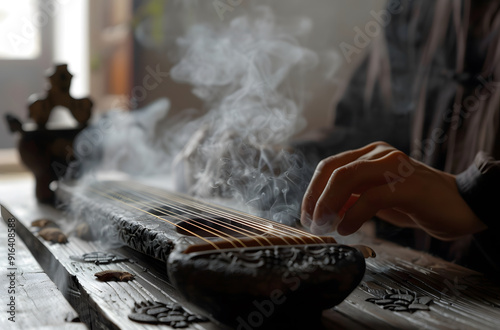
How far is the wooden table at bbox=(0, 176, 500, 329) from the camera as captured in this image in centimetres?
95

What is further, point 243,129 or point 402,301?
point 243,129

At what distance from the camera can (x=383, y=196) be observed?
1.24 meters

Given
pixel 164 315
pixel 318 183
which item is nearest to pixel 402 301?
pixel 318 183

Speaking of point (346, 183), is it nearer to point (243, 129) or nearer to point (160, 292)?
point (160, 292)

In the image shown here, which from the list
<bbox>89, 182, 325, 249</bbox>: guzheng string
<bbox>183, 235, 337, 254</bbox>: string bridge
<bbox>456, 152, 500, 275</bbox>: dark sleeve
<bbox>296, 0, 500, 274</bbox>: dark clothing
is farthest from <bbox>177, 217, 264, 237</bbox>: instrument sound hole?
<bbox>296, 0, 500, 274</bbox>: dark clothing

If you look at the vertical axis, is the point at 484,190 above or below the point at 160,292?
above

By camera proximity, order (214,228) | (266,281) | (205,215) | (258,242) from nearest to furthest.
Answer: (266,281)
(258,242)
(214,228)
(205,215)

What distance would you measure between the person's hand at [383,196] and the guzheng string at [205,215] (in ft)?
0.40

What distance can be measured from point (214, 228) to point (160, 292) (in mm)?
191

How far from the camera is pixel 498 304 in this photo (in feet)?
3.43

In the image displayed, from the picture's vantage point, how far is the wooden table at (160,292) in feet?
3.13

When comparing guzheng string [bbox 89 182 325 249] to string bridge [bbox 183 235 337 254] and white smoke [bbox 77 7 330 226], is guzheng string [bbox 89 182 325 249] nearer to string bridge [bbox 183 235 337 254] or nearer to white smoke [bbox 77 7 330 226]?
string bridge [bbox 183 235 337 254]

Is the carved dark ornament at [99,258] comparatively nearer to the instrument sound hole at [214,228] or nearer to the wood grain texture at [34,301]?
the wood grain texture at [34,301]

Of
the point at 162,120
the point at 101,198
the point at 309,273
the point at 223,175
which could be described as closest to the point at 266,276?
the point at 309,273
